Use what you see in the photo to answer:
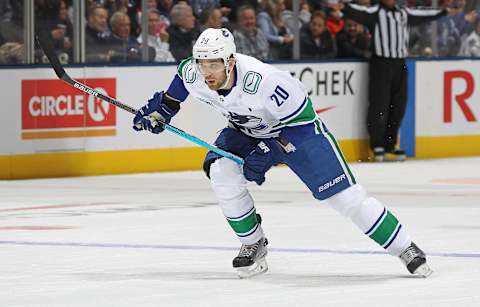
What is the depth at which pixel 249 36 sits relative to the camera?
53.5 feet

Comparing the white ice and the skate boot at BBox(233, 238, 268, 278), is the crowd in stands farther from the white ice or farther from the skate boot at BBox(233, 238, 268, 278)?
the skate boot at BBox(233, 238, 268, 278)

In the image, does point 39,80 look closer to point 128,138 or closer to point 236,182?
point 128,138

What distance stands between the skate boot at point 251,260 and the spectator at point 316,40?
8.55 metres

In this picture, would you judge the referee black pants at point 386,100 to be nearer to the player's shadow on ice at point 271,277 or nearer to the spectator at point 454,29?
the spectator at point 454,29

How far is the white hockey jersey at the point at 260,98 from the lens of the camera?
7.99 meters

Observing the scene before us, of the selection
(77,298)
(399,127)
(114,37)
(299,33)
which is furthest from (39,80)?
(77,298)

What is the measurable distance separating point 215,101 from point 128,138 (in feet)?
23.9

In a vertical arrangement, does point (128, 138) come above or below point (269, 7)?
below

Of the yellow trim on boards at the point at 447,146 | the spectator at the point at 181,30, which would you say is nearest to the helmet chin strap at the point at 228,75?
the spectator at the point at 181,30

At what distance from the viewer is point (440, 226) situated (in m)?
10.9

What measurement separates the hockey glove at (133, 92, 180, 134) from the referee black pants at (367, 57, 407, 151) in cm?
882

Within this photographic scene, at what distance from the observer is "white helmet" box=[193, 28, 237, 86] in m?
7.89

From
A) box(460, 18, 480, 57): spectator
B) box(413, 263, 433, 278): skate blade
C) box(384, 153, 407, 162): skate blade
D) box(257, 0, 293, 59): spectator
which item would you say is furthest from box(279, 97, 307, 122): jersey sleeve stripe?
box(460, 18, 480, 57): spectator

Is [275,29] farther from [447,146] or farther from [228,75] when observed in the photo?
[228,75]
